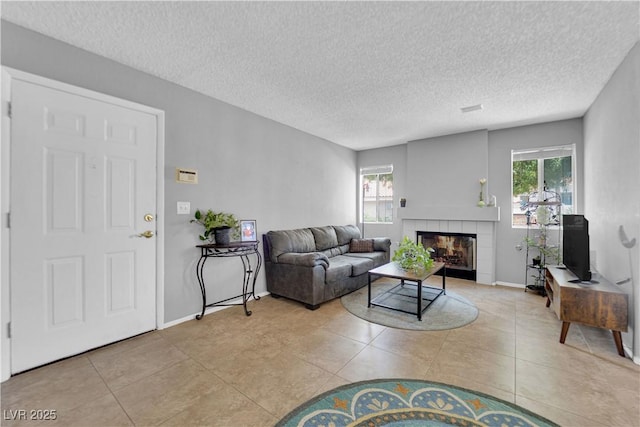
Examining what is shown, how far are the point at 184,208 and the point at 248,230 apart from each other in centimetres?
86

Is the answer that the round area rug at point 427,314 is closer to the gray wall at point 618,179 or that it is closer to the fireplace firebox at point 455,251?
the fireplace firebox at point 455,251

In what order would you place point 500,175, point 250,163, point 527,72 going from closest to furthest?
1. point 527,72
2. point 250,163
3. point 500,175

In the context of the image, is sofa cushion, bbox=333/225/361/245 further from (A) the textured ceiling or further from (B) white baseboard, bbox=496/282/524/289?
(B) white baseboard, bbox=496/282/524/289

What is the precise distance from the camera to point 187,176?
10.0 feet

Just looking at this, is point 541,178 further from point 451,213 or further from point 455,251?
point 455,251

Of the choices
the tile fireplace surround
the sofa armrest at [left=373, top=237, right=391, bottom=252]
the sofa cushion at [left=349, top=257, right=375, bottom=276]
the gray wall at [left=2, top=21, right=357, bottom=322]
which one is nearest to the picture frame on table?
the gray wall at [left=2, top=21, right=357, bottom=322]

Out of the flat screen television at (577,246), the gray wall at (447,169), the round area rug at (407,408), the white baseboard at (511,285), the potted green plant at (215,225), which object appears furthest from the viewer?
the gray wall at (447,169)

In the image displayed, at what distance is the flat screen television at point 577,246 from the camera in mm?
2564

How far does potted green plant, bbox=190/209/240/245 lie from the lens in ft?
10.2

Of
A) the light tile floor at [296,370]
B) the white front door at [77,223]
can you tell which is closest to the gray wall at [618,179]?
the light tile floor at [296,370]

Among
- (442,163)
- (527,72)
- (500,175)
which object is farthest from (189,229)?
(500,175)

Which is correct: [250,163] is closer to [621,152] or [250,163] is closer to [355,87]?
[355,87]

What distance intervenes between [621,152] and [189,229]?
14.3 ft

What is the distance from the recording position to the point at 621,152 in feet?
8.23
